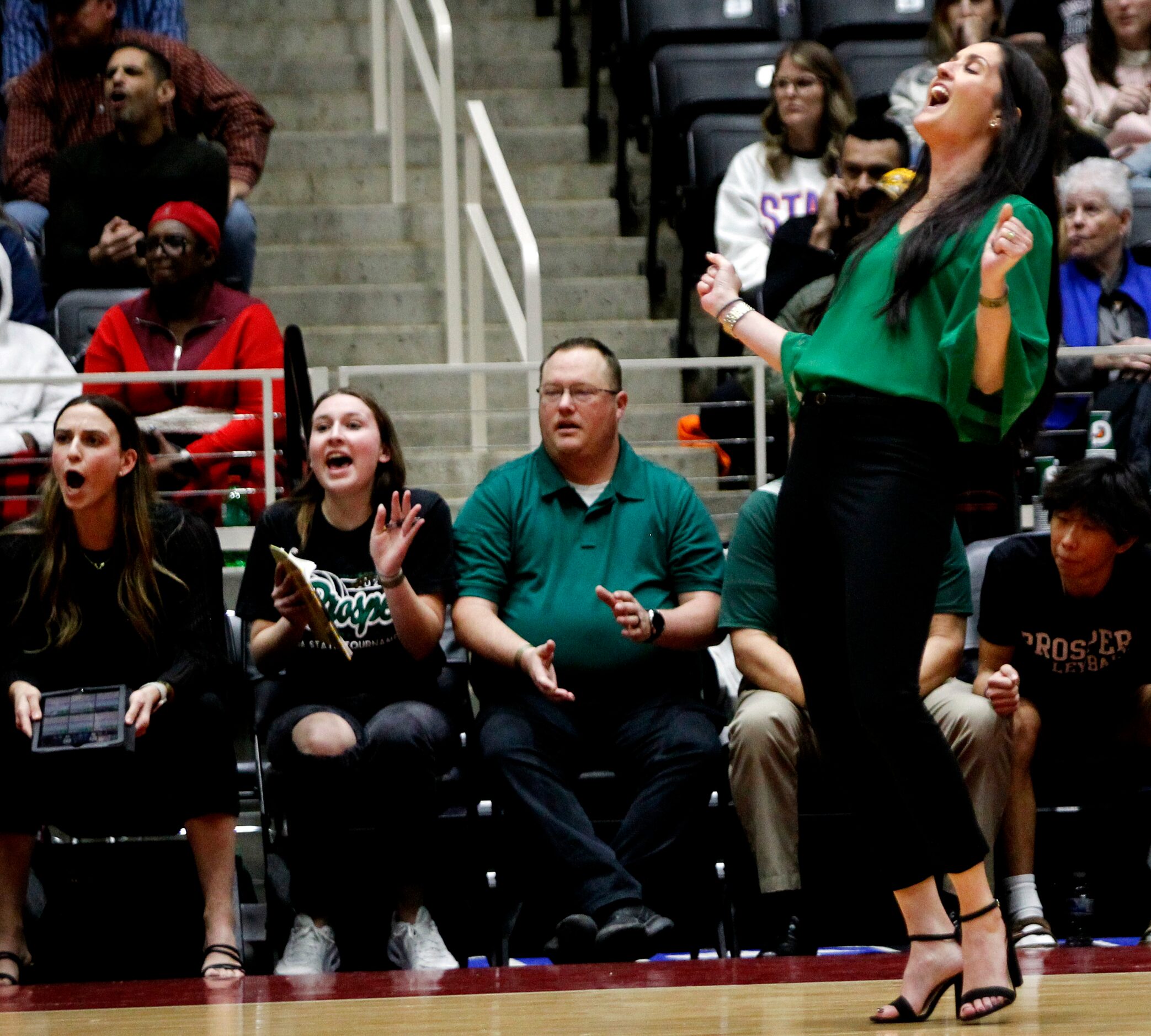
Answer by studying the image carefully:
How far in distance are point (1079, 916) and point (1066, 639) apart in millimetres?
607

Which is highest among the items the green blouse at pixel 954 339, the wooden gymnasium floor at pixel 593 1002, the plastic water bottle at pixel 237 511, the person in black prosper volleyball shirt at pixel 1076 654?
the green blouse at pixel 954 339

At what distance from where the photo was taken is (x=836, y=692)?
9.26 feet

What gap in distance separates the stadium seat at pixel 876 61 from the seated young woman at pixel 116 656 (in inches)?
142

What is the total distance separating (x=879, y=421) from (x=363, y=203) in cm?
471

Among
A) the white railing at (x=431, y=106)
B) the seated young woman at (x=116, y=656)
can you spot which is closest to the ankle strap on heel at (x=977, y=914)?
the seated young woman at (x=116, y=656)

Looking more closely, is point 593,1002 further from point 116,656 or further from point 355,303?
point 355,303

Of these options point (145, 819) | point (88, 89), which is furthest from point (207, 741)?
point (88, 89)

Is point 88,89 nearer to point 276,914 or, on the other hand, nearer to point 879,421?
point 276,914

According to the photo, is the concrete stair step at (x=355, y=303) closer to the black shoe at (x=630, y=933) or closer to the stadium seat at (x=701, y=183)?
the stadium seat at (x=701, y=183)

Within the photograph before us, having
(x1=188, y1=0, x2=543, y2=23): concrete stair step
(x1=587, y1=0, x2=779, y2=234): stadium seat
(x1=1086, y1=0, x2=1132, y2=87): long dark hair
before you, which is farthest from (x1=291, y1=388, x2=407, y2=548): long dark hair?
(x1=188, y1=0, x2=543, y2=23): concrete stair step

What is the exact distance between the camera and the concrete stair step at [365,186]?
718cm

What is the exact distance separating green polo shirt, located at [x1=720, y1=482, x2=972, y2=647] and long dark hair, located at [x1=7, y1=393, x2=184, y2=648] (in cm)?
123

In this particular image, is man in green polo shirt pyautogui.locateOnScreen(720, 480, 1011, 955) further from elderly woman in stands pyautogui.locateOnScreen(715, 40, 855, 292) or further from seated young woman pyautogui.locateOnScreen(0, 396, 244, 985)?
elderly woman in stands pyautogui.locateOnScreen(715, 40, 855, 292)

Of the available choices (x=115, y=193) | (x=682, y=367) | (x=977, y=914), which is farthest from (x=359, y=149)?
(x=977, y=914)
